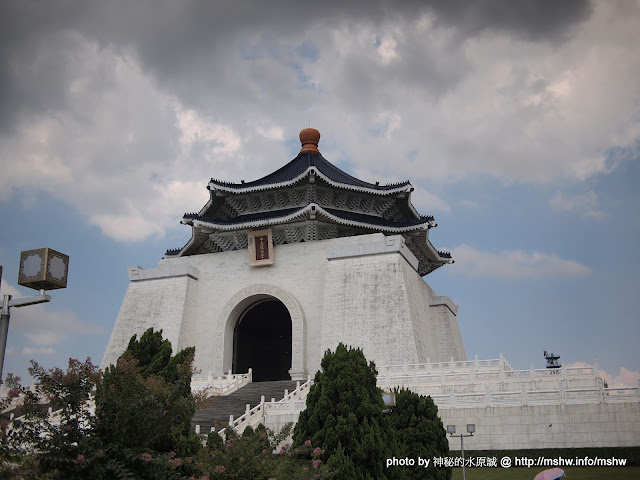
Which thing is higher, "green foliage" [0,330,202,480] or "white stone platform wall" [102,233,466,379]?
"white stone platform wall" [102,233,466,379]

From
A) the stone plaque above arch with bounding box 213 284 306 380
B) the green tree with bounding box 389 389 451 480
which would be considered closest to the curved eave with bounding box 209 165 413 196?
the stone plaque above arch with bounding box 213 284 306 380

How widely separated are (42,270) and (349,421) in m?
5.19

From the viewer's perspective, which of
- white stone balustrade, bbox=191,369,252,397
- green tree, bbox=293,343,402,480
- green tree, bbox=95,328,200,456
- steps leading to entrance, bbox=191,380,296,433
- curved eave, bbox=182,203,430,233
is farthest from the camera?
curved eave, bbox=182,203,430,233

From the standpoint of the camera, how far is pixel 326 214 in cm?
2472

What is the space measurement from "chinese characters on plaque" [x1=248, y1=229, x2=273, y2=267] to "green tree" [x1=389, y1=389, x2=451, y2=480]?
14.7 m

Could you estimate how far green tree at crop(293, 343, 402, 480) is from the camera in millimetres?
9375

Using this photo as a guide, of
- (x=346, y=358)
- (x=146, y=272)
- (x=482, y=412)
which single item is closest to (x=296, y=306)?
(x=146, y=272)

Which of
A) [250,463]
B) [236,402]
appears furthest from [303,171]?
[250,463]

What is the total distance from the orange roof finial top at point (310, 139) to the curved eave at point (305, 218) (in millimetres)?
5695

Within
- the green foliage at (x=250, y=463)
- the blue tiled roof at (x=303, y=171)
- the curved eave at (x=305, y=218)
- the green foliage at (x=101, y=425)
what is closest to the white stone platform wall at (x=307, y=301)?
the curved eave at (x=305, y=218)

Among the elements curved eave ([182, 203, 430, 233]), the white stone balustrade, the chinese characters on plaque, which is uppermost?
curved eave ([182, 203, 430, 233])

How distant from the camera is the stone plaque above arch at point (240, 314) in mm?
23891

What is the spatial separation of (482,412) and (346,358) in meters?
5.06

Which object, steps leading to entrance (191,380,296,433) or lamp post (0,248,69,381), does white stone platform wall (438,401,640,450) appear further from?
lamp post (0,248,69,381)
